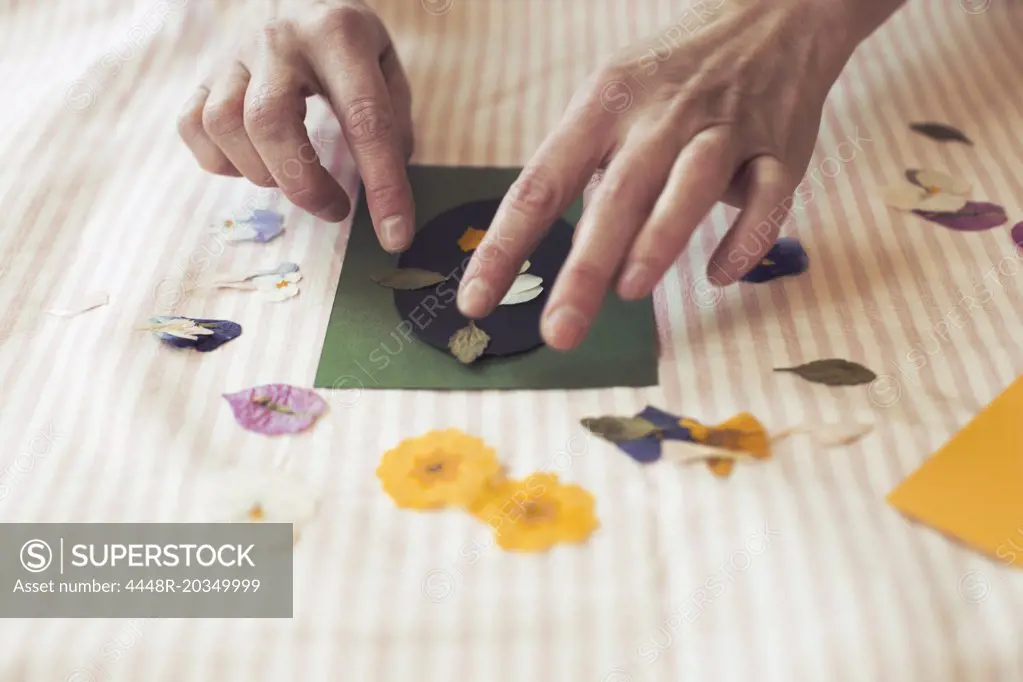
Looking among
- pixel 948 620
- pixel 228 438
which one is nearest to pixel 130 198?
pixel 228 438

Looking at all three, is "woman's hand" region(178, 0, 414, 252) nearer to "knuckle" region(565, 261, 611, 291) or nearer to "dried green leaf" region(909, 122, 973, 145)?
"knuckle" region(565, 261, 611, 291)

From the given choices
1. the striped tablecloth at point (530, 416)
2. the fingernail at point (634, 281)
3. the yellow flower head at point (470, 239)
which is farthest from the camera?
the yellow flower head at point (470, 239)

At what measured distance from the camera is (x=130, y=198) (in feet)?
2.12

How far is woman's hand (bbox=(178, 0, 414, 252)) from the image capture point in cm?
58

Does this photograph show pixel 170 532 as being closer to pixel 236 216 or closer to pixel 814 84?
pixel 236 216

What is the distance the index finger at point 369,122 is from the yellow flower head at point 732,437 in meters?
0.24

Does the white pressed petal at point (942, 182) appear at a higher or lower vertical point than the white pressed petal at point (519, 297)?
lower

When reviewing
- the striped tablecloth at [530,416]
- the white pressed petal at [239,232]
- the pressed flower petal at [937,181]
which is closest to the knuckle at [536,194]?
the striped tablecloth at [530,416]

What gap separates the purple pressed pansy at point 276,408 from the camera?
48cm

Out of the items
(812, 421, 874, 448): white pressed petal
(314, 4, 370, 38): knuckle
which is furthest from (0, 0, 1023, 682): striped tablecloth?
(314, 4, 370, 38): knuckle

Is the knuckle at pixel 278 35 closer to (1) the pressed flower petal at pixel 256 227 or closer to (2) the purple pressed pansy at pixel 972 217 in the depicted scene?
(1) the pressed flower petal at pixel 256 227

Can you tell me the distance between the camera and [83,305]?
0.56m

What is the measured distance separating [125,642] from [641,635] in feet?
0.79

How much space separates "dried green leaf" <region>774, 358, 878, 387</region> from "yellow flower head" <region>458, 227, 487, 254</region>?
0.22 metres
